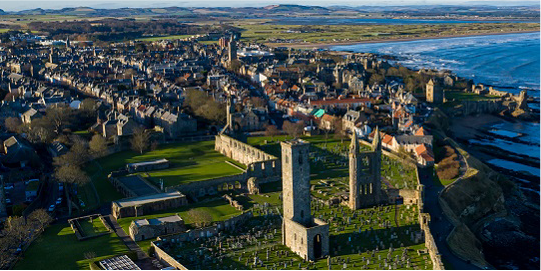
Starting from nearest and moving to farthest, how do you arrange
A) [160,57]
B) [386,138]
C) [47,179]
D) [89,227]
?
[89,227]
[47,179]
[386,138]
[160,57]

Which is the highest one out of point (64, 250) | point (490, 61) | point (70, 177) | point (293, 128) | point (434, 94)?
point (70, 177)

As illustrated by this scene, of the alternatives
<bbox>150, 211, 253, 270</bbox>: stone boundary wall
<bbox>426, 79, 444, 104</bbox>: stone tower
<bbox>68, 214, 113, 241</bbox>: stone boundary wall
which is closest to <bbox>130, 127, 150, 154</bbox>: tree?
<bbox>68, 214, 113, 241</bbox>: stone boundary wall

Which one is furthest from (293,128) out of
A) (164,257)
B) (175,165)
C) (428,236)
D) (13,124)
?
(164,257)

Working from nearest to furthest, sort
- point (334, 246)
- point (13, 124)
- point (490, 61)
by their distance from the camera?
1. point (334, 246)
2. point (13, 124)
3. point (490, 61)

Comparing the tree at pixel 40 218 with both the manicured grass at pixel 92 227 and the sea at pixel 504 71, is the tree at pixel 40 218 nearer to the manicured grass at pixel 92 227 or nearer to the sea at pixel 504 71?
the manicured grass at pixel 92 227

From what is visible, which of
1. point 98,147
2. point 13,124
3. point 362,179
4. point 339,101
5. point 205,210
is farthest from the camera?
point 339,101

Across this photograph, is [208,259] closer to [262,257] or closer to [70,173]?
[262,257]

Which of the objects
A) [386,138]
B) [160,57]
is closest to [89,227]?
[386,138]

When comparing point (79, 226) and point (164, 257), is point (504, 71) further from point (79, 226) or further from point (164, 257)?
point (164, 257)

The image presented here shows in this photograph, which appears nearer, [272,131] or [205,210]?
[205,210]
